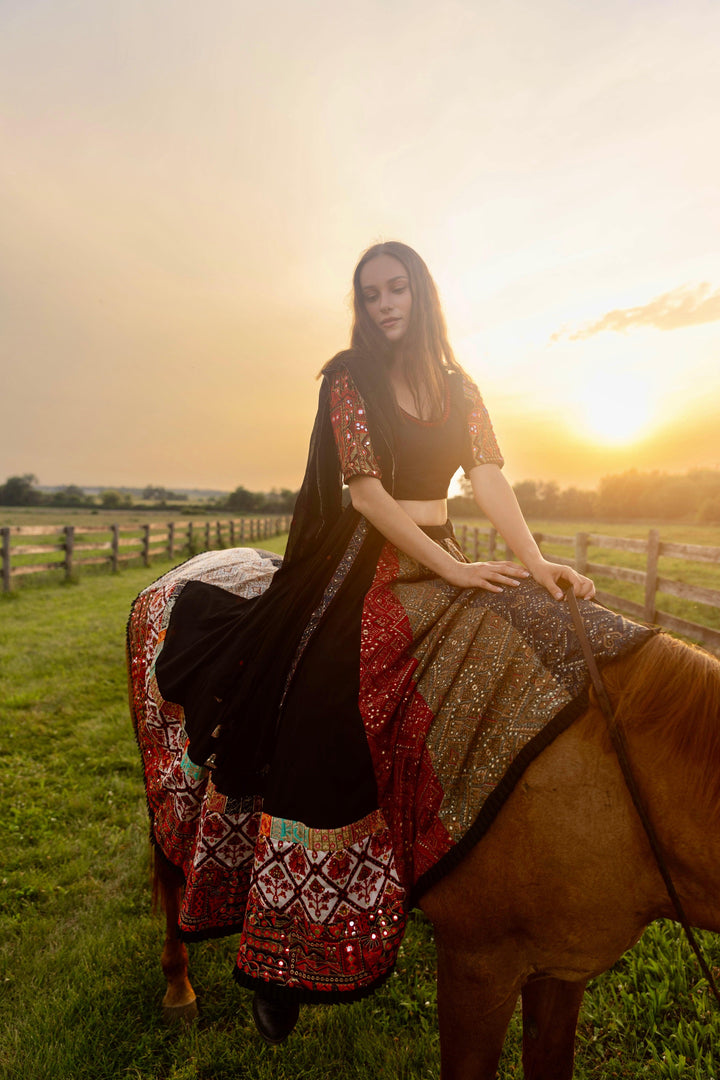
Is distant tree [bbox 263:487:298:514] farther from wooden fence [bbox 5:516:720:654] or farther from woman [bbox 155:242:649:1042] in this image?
woman [bbox 155:242:649:1042]

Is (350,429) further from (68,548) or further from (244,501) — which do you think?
(244,501)

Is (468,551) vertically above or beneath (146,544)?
above

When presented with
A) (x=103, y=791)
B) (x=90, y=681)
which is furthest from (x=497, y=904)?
(x=90, y=681)

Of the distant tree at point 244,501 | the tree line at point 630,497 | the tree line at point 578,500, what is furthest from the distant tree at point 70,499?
the tree line at point 630,497

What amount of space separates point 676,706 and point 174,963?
8.28 ft

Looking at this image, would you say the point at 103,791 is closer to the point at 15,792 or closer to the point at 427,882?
the point at 15,792

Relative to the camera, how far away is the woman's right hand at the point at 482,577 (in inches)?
66.6

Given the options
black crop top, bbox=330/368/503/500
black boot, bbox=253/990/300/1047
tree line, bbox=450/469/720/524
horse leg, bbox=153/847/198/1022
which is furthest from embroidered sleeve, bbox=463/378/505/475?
tree line, bbox=450/469/720/524

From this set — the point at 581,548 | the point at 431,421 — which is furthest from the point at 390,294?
the point at 581,548

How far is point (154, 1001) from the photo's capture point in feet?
→ 8.57

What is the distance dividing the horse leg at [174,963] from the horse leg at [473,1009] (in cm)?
150

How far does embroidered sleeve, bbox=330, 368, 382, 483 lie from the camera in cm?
185

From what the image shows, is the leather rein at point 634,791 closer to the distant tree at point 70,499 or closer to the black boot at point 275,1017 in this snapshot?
the black boot at point 275,1017

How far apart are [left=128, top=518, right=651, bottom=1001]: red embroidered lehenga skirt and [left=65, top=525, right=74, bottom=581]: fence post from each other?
14451mm
